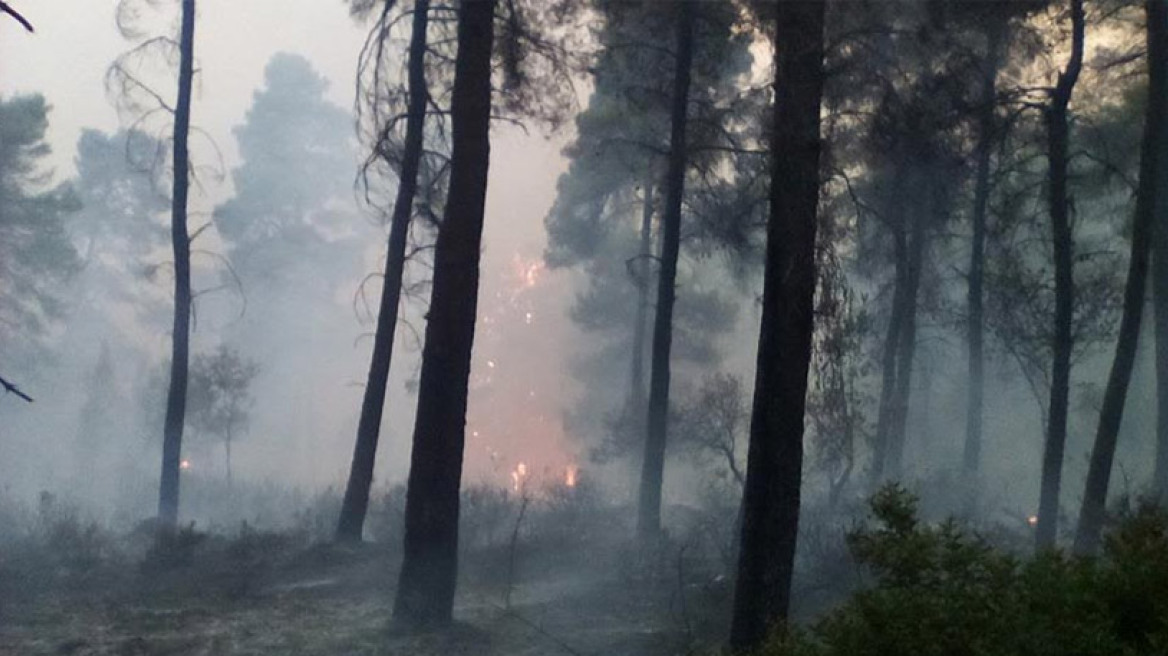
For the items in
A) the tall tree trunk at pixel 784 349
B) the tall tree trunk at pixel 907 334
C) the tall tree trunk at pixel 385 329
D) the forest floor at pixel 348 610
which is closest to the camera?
the tall tree trunk at pixel 784 349

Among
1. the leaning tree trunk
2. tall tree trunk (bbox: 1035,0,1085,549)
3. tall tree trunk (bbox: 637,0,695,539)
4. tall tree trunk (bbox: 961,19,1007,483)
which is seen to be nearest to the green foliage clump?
the leaning tree trunk

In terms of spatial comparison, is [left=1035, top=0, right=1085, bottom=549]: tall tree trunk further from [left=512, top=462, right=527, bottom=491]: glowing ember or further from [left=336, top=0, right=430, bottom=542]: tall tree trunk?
A: [left=512, top=462, right=527, bottom=491]: glowing ember

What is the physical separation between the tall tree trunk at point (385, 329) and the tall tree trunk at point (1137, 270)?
1000 centimetres

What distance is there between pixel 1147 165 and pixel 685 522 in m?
11.4

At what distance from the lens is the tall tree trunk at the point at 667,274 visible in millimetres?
18125

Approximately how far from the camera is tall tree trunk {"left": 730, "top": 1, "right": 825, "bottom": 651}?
8.38 meters

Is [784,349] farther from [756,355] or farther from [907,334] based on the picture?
[907,334]

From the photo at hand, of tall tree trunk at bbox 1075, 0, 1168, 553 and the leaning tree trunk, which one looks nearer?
the leaning tree trunk

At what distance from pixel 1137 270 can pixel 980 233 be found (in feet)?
26.7

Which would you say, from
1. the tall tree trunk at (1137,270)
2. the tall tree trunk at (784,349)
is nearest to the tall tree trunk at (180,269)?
the tall tree trunk at (784,349)

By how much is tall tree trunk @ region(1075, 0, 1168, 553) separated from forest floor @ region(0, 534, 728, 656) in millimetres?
5261

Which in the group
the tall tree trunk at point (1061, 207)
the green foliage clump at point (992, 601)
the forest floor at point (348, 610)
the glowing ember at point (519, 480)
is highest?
the tall tree trunk at point (1061, 207)

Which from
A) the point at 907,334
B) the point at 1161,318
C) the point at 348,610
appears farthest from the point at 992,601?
the point at 907,334

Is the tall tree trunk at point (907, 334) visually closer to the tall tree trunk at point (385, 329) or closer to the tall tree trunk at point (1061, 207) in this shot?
the tall tree trunk at point (1061, 207)
